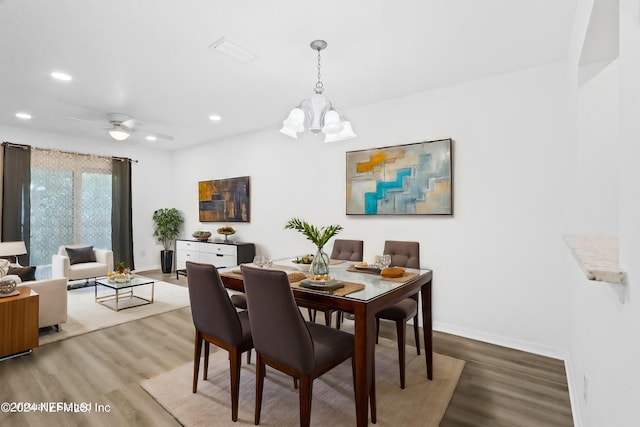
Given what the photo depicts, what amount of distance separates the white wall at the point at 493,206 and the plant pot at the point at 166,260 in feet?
13.2

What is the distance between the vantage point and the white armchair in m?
4.84

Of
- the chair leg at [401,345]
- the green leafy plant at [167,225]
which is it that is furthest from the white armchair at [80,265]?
the chair leg at [401,345]

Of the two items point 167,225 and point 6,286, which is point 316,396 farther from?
point 167,225

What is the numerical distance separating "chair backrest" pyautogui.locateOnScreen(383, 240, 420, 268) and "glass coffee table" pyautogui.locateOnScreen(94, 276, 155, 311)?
317cm

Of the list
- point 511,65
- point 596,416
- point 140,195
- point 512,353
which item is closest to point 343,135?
point 511,65

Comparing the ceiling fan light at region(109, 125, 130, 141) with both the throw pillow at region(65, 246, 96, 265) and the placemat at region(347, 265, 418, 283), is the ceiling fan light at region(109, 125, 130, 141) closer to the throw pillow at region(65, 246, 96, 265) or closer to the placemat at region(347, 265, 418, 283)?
the throw pillow at region(65, 246, 96, 265)

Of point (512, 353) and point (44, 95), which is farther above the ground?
point (44, 95)

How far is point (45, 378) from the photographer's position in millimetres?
2453

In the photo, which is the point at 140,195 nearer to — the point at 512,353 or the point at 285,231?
the point at 285,231

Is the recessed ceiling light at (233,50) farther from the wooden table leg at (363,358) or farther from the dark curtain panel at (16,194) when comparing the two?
the dark curtain panel at (16,194)

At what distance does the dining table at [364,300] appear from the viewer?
1751mm

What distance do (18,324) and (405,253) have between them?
3401 mm

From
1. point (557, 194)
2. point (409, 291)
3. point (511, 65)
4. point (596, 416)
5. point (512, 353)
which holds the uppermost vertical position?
point (511, 65)

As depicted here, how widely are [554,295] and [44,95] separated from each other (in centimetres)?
574
